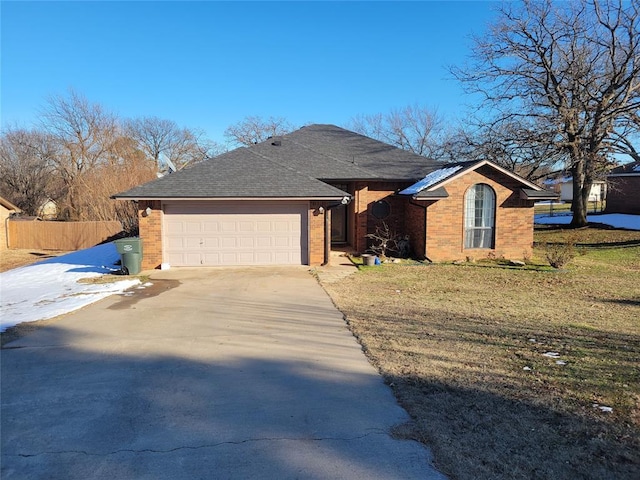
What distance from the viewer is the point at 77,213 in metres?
33.1

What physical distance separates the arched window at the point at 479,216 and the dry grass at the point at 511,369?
432 centimetres

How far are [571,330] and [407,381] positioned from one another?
382 cm

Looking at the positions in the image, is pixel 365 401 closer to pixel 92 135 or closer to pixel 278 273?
pixel 278 273

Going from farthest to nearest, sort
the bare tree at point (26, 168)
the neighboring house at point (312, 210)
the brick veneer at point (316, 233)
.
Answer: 1. the bare tree at point (26, 168)
2. the brick veneer at point (316, 233)
3. the neighboring house at point (312, 210)

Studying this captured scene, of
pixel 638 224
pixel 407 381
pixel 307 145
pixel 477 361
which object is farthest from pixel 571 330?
pixel 638 224

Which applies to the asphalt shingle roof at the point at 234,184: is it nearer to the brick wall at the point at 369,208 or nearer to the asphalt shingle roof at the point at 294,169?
the asphalt shingle roof at the point at 294,169

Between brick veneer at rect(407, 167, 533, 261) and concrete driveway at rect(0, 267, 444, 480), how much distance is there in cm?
817

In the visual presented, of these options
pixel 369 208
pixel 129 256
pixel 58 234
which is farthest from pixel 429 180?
pixel 58 234

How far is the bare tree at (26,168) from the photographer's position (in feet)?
122

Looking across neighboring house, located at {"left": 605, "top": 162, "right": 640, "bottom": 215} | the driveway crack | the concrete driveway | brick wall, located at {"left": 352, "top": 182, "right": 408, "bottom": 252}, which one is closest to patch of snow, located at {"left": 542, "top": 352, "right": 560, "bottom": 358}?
the concrete driveway

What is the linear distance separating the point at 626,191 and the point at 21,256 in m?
38.0

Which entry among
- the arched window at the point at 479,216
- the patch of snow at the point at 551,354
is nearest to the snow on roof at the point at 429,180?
the arched window at the point at 479,216

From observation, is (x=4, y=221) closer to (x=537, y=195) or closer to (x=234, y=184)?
(x=234, y=184)

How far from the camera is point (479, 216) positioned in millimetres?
15570
